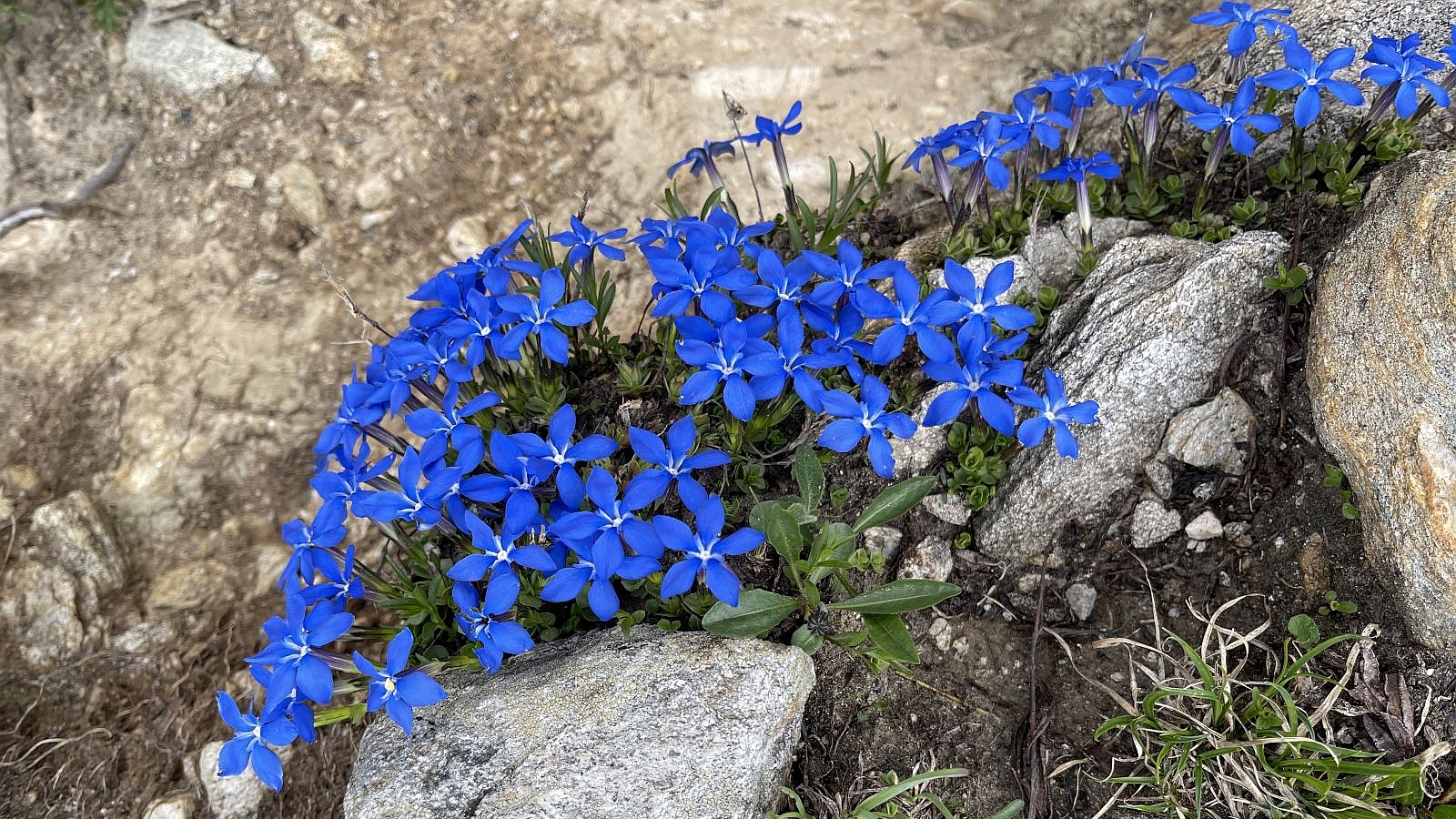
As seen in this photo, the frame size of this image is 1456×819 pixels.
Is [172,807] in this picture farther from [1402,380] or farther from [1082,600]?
[1402,380]

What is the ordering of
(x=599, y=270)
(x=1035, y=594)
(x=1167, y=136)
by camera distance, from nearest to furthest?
(x=1035, y=594)
(x=1167, y=136)
(x=599, y=270)

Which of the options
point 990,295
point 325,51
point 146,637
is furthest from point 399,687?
point 325,51

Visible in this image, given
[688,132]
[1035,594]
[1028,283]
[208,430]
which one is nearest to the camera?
[1035,594]

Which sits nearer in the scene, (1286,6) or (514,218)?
(1286,6)

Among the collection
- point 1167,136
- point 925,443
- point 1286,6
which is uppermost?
point 1286,6

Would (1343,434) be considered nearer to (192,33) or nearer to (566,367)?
(566,367)

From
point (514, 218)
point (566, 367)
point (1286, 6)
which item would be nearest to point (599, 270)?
point (514, 218)
